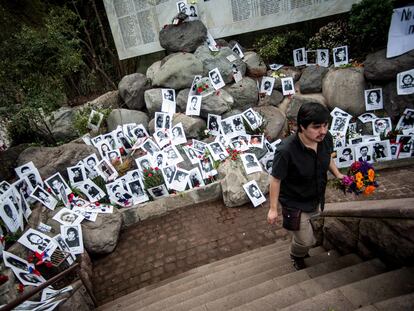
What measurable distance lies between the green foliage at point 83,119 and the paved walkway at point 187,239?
3647mm

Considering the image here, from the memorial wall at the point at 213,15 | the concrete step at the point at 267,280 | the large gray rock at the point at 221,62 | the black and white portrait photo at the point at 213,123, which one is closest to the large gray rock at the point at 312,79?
the memorial wall at the point at 213,15

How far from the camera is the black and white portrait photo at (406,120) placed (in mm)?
5539

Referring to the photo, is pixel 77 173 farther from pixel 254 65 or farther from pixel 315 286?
pixel 254 65

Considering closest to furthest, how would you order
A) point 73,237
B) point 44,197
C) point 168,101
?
point 73,237, point 44,197, point 168,101

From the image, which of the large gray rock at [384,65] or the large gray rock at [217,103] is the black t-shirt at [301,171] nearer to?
the large gray rock at [217,103]

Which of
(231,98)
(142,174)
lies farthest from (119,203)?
(231,98)

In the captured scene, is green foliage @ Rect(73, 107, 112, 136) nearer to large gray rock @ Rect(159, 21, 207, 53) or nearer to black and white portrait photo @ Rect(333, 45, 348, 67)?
large gray rock @ Rect(159, 21, 207, 53)

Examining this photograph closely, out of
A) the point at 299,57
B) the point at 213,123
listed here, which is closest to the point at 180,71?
the point at 213,123

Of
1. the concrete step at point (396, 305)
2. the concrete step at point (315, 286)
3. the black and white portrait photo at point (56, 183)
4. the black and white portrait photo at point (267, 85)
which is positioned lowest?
the concrete step at point (315, 286)

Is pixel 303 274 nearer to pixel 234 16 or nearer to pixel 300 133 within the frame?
pixel 300 133

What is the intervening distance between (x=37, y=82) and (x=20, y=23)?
4.34ft

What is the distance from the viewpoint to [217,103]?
6.74 metres

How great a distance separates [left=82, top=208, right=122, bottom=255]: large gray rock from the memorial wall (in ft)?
19.4

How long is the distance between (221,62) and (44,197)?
5355 millimetres
